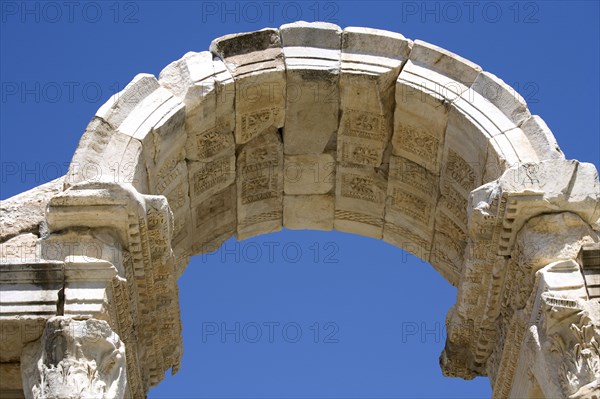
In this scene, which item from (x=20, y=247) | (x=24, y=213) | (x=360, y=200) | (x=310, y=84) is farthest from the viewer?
(x=360, y=200)

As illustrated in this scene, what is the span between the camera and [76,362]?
10.4m

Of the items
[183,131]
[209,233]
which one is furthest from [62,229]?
Result: [209,233]

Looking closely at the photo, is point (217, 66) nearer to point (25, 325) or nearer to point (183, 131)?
point (183, 131)

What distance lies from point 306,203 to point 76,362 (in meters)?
4.86

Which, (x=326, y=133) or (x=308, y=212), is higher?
(x=326, y=133)

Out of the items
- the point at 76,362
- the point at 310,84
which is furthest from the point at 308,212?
the point at 76,362

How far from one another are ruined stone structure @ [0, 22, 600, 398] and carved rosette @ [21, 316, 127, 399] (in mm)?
16

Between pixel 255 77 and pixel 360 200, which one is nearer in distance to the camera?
pixel 255 77

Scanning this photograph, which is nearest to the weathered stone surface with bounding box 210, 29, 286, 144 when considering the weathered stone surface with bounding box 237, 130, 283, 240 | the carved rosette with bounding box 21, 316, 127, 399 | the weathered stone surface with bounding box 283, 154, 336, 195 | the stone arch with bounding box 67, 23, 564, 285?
the stone arch with bounding box 67, 23, 564, 285

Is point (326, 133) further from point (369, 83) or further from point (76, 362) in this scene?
point (76, 362)

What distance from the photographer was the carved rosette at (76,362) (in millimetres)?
10250

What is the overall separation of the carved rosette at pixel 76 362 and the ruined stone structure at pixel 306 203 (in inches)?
0.6

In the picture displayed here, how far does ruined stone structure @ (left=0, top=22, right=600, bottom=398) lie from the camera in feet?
35.9

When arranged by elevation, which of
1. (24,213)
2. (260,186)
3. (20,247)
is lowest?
(20,247)
